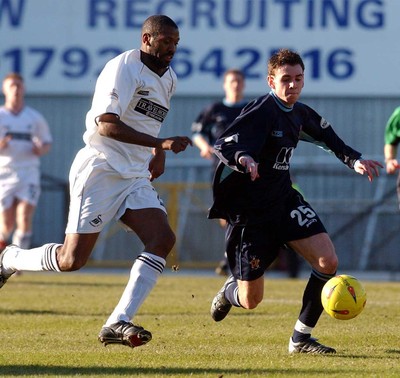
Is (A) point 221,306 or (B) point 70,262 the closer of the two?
(B) point 70,262

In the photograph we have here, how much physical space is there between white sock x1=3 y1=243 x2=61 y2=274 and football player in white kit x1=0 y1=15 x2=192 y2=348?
12 mm

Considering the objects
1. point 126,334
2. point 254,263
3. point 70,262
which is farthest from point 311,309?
point 70,262

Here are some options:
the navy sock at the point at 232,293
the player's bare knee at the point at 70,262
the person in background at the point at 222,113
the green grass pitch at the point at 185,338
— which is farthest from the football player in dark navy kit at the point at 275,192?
the person in background at the point at 222,113

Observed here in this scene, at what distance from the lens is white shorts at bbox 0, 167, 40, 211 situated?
14.8 meters

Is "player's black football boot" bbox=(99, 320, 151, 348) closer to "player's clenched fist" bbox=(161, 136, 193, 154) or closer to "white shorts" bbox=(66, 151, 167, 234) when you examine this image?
"white shorts" bbox=(66, 151, 167, 234)

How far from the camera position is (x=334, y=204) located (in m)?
18.7

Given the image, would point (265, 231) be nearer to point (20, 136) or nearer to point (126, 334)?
point (126, 334)

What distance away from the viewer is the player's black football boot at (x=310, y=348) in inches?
301

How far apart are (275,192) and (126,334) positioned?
1509 mm

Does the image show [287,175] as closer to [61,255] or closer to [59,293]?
[61,255]

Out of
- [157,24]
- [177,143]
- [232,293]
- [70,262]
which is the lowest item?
[232,293]

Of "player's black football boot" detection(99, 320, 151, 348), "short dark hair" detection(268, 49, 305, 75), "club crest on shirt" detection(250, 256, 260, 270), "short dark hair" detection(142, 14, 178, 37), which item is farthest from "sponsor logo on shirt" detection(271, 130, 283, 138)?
"player's black football boot" detection(99, 320, 151, 348)

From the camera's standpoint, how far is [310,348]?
25.2ft

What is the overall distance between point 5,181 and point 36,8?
634cm
